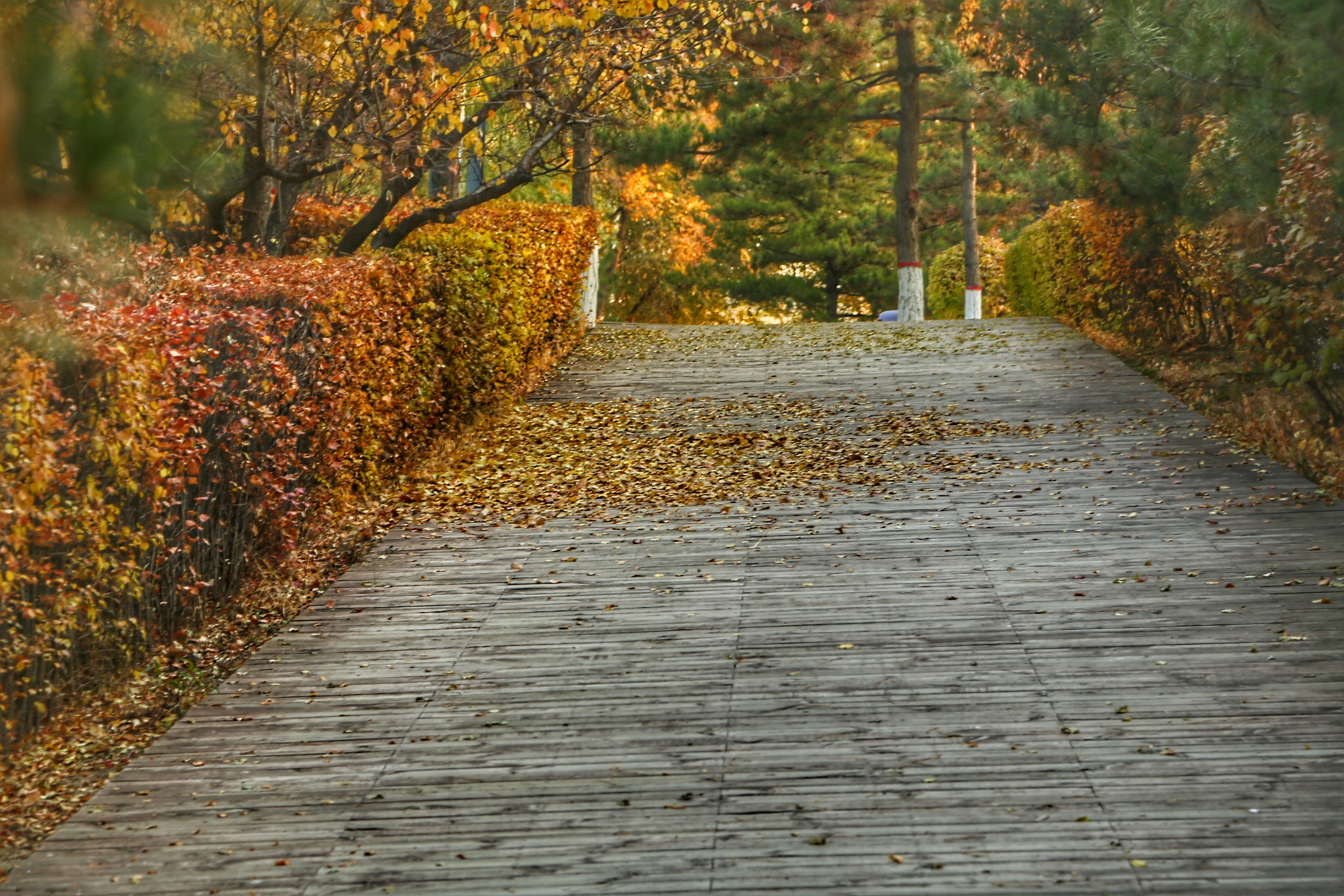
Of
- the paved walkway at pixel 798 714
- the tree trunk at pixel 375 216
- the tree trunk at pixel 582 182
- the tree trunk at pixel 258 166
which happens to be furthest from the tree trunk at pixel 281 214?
the tree trunk at pixel 582 182

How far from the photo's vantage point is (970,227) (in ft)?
98.6

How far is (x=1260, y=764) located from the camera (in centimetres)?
484

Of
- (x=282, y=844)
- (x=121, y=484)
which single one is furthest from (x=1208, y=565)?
(x=121, y=484)

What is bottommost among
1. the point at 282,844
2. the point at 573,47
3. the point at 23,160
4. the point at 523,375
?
the point at 282,844

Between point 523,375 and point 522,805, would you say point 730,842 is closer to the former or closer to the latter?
point 522,805

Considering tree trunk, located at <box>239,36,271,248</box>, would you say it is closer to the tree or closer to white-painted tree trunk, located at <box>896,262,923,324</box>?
white-painted tree trunk, located at <box>896,262,923,324</box>

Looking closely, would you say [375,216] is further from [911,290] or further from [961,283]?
[961,283]

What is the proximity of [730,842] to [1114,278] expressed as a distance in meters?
11.7

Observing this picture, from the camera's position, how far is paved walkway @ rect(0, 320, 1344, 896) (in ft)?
14.4

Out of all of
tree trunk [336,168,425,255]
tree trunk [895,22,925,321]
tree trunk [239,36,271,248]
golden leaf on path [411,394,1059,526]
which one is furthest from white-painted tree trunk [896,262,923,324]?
tree trunk [239,36,271,248]

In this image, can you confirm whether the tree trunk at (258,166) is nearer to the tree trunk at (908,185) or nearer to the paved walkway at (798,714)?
the paved walkway at (798,714)

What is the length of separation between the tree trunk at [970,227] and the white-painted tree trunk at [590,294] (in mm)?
12475

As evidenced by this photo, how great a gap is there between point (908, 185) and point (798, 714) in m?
22.1

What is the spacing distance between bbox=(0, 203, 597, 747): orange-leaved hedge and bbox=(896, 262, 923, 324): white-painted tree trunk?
16422mm
